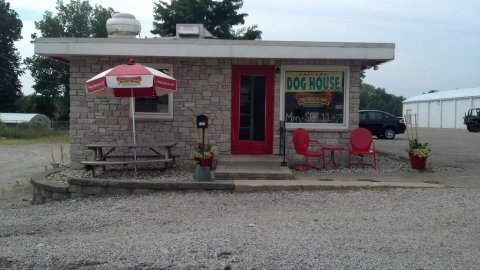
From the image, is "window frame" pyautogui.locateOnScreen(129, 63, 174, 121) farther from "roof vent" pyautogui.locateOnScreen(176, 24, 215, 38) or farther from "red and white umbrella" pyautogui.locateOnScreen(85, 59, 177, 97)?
"red and white umbrella" pyautogui.locateOnScreen(85, 59, 177, 97)

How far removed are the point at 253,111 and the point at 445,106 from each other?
52130mm

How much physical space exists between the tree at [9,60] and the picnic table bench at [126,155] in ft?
168

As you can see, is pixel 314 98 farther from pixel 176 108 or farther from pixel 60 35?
pixel 60 35

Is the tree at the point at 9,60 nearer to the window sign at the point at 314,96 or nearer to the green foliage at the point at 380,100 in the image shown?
the window sign at the point at 314,96

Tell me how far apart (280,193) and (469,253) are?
3.90m

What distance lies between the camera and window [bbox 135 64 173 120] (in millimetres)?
12055

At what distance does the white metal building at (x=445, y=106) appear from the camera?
5334 centimetres

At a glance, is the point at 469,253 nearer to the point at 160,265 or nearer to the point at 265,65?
the point at 160,265

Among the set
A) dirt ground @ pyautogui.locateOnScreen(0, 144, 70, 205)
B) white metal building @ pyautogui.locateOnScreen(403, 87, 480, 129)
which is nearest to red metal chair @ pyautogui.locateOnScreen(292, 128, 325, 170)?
dirt ground @ pyautogui.locateOnScreen(0, 144, 70, 205)

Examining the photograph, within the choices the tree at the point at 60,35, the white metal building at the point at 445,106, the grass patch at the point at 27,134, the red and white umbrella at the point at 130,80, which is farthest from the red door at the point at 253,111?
the tree at the point at 60,35

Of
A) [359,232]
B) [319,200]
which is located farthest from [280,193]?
[359,232]

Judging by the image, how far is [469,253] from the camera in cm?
557

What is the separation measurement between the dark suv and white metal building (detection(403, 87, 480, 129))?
2546 centimetres

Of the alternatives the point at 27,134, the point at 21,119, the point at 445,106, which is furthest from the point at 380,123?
the point at 445,106
